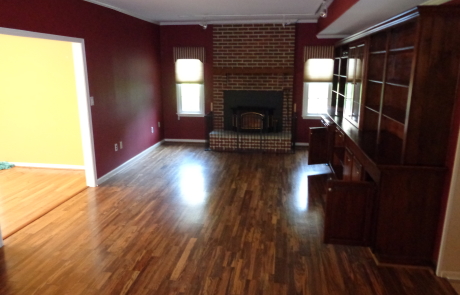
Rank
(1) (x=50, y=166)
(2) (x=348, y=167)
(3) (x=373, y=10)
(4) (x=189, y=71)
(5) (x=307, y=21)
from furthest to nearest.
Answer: (4) (x=189, y=71), (5) (x=307, y=21), (1) (x=50, y=166), (2) (x=348, y=167), (3) (x=373, y=10)

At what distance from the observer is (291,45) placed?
264 inches

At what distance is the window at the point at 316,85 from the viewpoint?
679 cm

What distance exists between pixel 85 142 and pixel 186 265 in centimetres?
266

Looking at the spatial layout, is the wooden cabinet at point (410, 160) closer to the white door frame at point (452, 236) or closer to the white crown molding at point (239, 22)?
the white door frame at point (452, 236)

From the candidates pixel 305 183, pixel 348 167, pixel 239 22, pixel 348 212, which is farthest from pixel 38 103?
pixel 348 212

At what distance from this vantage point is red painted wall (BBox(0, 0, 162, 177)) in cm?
367

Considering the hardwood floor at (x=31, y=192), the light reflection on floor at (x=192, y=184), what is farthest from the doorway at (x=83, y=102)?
the light reflection on floor at (x=192, y=184)

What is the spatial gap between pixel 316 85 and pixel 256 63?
52.8 inches

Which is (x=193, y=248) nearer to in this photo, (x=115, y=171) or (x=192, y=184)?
(x=192, y=184)

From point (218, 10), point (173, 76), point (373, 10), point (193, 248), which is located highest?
point (218, 10)

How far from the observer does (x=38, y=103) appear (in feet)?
17.8

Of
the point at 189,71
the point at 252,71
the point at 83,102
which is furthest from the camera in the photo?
the point at 189,71

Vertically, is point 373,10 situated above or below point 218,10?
below

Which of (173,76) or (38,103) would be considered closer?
(38,103)
